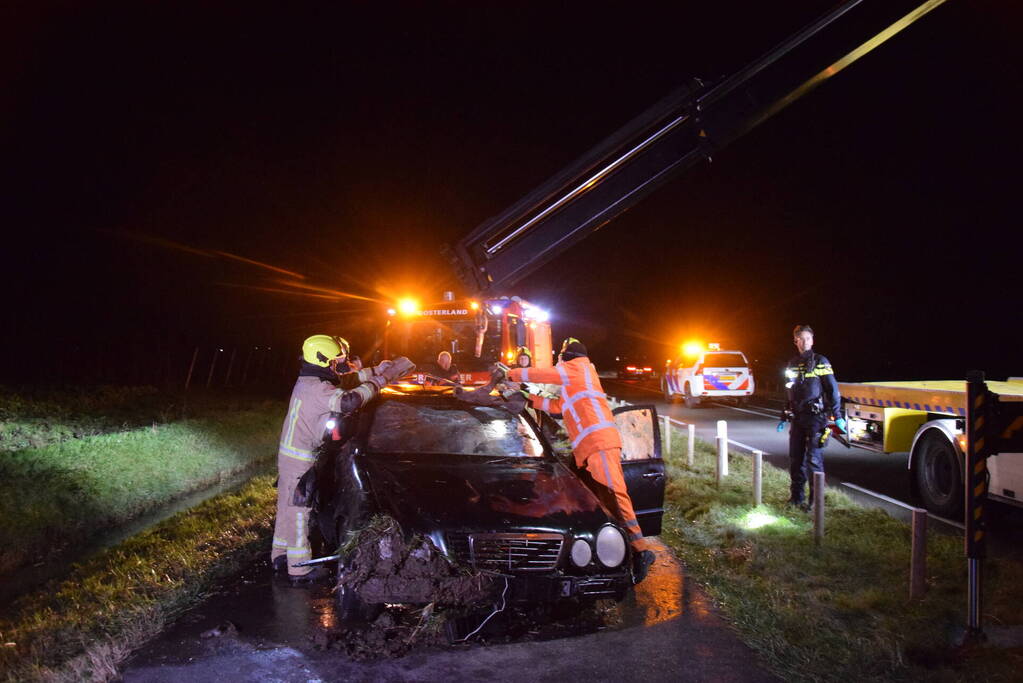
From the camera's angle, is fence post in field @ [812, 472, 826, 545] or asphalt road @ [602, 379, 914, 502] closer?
fence post in field @ [812, 472, 826, 545]

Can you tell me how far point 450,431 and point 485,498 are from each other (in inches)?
48.1

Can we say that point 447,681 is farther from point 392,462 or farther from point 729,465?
point 729,465

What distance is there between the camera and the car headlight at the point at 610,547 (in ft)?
15.1

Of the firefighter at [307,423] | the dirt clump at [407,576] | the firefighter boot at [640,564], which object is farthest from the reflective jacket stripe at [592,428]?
the dirt clump at [407,576]

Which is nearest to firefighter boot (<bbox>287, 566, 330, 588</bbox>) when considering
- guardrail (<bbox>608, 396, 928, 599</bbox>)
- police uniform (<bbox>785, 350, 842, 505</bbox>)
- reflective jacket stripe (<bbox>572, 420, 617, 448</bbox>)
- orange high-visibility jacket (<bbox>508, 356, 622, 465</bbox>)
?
orange high-visibility jacket (<bbox>508, 356, 622, 465</bbox>)

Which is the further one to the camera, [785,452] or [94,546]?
[785,452]

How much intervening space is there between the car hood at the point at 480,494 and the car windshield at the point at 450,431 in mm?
162

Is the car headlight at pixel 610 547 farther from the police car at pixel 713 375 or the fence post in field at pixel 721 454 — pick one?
the police car at pixel 713 375

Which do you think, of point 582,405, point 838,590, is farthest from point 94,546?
point 838,590

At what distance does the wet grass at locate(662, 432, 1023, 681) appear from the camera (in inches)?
166

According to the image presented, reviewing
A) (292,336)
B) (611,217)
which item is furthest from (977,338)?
(611,217)

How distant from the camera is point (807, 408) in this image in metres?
7.87

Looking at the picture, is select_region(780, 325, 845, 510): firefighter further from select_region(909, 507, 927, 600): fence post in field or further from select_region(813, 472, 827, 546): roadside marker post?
select_region(909, 507, 927, 600): fence post in field

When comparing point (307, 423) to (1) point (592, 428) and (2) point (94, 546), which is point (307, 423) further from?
(2) point (94, 546)
